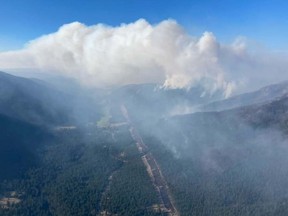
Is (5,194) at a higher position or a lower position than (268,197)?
higher

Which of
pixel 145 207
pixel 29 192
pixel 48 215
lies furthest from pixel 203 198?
pixel 29 192

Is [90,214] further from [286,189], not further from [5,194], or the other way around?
[286,189]

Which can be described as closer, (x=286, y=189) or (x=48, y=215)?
(x=48, y=215)

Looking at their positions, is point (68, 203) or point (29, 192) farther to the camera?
point (29, 192)

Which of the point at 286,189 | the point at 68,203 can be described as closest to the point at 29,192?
the point at 68,203

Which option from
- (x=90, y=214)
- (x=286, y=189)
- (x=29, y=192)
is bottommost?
(x=286, y=189)

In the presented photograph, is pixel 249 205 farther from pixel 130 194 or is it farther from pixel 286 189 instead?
pixel 130 194

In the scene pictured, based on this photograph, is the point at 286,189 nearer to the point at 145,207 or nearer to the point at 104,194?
the point at 145,207

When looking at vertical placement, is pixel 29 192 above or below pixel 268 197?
above
